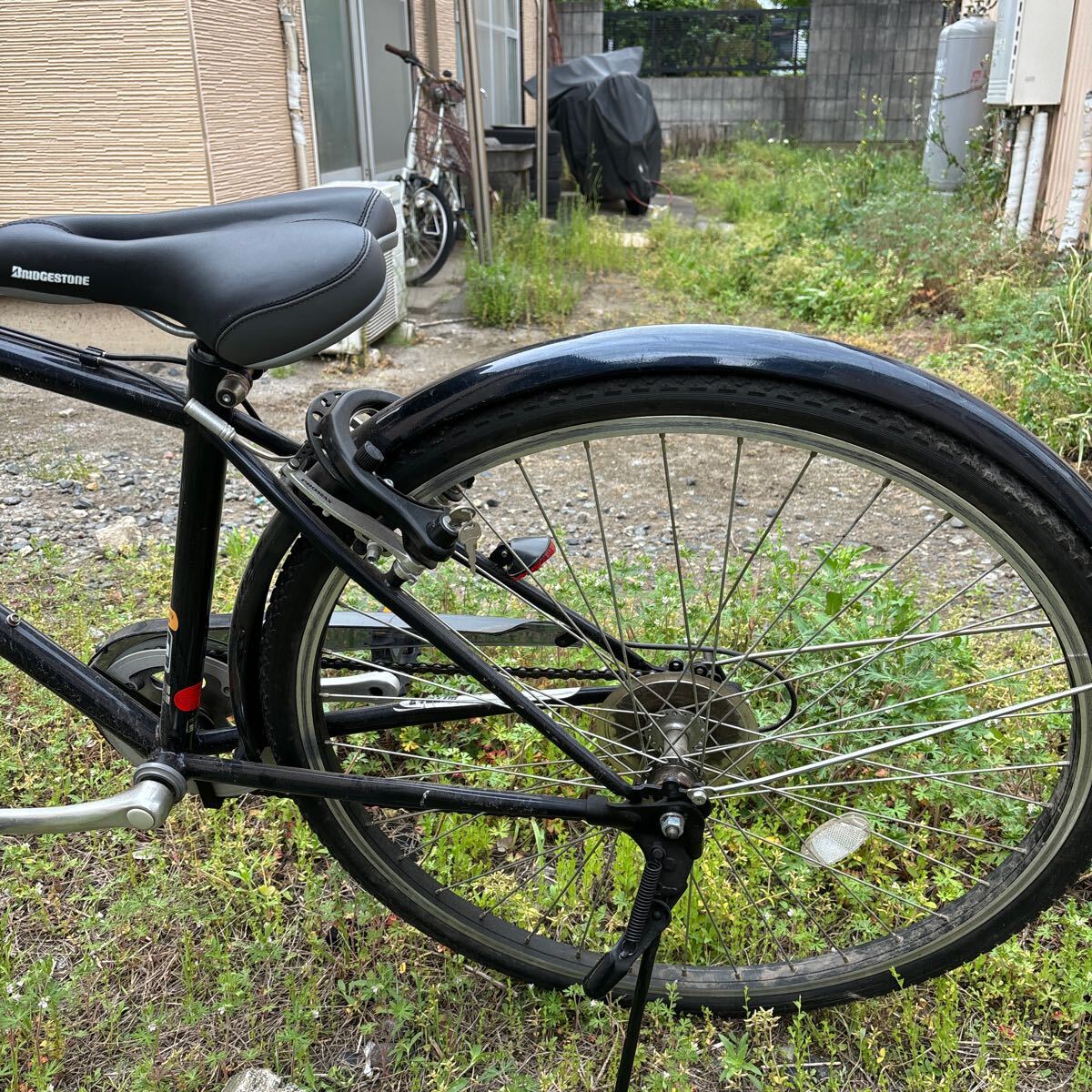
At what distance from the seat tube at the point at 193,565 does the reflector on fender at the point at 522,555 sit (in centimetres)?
41

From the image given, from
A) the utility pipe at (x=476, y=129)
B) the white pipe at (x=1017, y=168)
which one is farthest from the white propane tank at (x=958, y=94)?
the utility pipe at (x=476, y=129)

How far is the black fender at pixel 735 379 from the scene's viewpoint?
3.75 feet

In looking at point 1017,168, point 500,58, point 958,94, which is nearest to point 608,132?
point 500,58

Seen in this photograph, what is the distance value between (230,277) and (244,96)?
4.10 m

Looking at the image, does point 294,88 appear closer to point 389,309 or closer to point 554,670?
point 389,309

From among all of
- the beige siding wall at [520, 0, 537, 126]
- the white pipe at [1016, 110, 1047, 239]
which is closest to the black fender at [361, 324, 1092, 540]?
the white pipe at [1016, 110, 1047, 239]

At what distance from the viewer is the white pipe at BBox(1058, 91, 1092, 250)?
478 cm

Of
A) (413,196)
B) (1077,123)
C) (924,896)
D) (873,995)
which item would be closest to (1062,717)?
(924,896)

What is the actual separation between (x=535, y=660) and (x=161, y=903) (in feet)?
2.84

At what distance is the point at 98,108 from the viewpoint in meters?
4.41

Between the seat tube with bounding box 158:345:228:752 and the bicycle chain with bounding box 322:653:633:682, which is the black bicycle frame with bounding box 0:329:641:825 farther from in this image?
the bicycle chain with bounding box 322:653:633:682

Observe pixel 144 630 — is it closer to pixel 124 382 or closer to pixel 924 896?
pixel 124 382

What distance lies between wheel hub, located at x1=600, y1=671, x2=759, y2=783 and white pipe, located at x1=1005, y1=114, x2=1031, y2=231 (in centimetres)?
541

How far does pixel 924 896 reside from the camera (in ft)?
5.76
